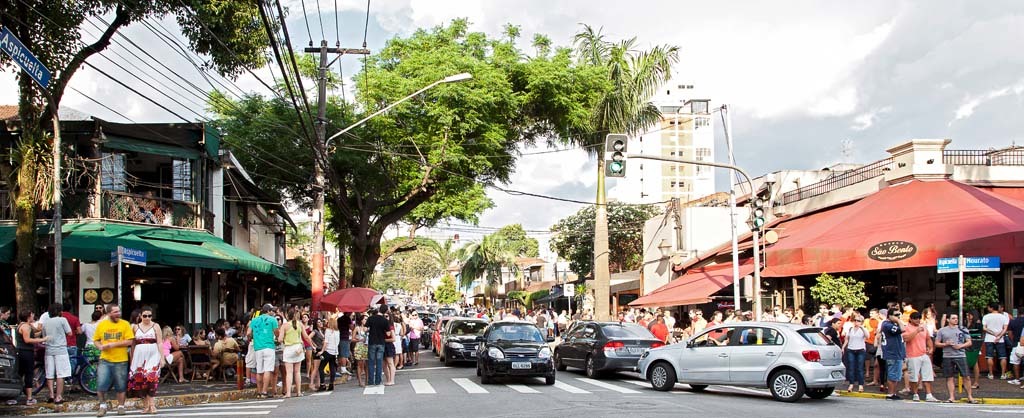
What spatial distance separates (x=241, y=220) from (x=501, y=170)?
33.7ft

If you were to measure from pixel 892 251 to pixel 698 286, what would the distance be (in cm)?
889

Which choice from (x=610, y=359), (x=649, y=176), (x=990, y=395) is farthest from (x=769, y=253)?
(x=649, y=176)

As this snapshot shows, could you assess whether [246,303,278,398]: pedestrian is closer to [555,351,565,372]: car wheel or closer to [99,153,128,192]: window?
[99,153,128,192]: window

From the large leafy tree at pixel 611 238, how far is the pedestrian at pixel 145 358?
1973 inches

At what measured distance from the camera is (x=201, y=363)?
20172 mm

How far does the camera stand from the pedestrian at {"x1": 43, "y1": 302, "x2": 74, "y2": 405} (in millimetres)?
14703

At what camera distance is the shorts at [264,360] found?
1642 centimetres

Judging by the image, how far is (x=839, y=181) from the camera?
32.1m

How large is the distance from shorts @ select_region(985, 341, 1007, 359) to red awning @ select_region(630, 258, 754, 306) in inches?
377

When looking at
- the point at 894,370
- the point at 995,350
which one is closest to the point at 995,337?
the point at 995,350

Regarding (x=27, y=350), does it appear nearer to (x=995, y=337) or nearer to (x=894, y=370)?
(x=894, y=370)

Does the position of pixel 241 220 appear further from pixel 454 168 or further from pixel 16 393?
pixel 16 393

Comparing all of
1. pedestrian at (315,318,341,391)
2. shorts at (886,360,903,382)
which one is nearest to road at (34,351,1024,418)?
pedestrian at (315,318,341,391)

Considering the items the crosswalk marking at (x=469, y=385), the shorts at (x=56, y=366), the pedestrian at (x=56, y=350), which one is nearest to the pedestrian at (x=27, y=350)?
the pedestrian at (x=56, y=350)
